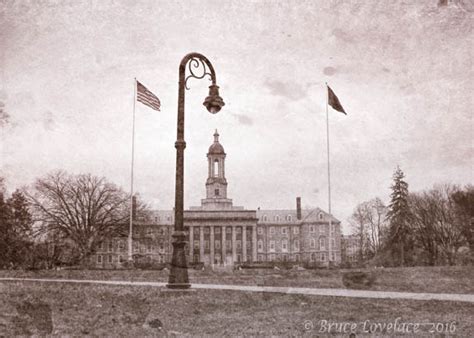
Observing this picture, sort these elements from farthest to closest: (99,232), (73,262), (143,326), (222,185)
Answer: (222,185)
(99,232)
(73,262)
(143,326)

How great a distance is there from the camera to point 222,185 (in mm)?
79188

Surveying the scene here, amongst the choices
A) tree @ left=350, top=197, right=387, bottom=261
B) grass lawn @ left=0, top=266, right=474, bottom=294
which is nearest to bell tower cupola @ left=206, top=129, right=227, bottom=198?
tree @ left=350, top=197, right=387, bottom=261

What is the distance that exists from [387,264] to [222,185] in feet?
133

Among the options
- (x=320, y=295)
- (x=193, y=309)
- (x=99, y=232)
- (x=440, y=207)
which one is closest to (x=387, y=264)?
(x=440, y=207)

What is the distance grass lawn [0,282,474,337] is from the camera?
618 centimetres

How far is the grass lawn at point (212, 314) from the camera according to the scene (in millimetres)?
6180

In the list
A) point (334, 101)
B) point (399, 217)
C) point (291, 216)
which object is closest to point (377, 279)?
point (334, 101)

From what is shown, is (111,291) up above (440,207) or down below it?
below

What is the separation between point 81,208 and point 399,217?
1191 inches

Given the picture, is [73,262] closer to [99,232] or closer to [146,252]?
[99,232]

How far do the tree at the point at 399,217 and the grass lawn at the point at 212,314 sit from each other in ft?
125
